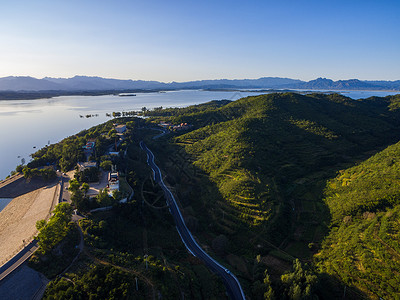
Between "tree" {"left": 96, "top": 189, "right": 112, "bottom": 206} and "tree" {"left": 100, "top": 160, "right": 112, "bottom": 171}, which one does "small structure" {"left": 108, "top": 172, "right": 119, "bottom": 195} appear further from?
"tree" {"left": 100, "top": 160, "right": 112, "bottom": 171}

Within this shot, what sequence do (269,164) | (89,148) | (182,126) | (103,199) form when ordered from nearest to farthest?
(103,199) < (269,164) < (89,148) < (182,126)

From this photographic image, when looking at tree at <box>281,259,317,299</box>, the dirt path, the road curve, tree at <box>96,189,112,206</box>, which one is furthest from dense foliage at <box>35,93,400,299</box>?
the dirt path

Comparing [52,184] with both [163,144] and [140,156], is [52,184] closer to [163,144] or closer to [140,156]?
[140,156]

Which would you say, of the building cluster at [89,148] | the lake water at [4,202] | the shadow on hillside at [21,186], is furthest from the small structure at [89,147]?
the lake water at [4,202]

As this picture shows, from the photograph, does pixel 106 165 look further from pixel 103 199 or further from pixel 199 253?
pixel 199 253

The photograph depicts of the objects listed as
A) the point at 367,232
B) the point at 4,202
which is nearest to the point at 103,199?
the point at 4,202

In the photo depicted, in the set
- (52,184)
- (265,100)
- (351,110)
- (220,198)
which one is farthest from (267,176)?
(351,110)

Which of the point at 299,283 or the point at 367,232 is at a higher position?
the point at 367,232

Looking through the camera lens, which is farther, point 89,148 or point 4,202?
point 89,148

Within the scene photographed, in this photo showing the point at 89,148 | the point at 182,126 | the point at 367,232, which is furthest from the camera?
the point at 182,126

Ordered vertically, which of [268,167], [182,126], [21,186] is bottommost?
[21,186]
